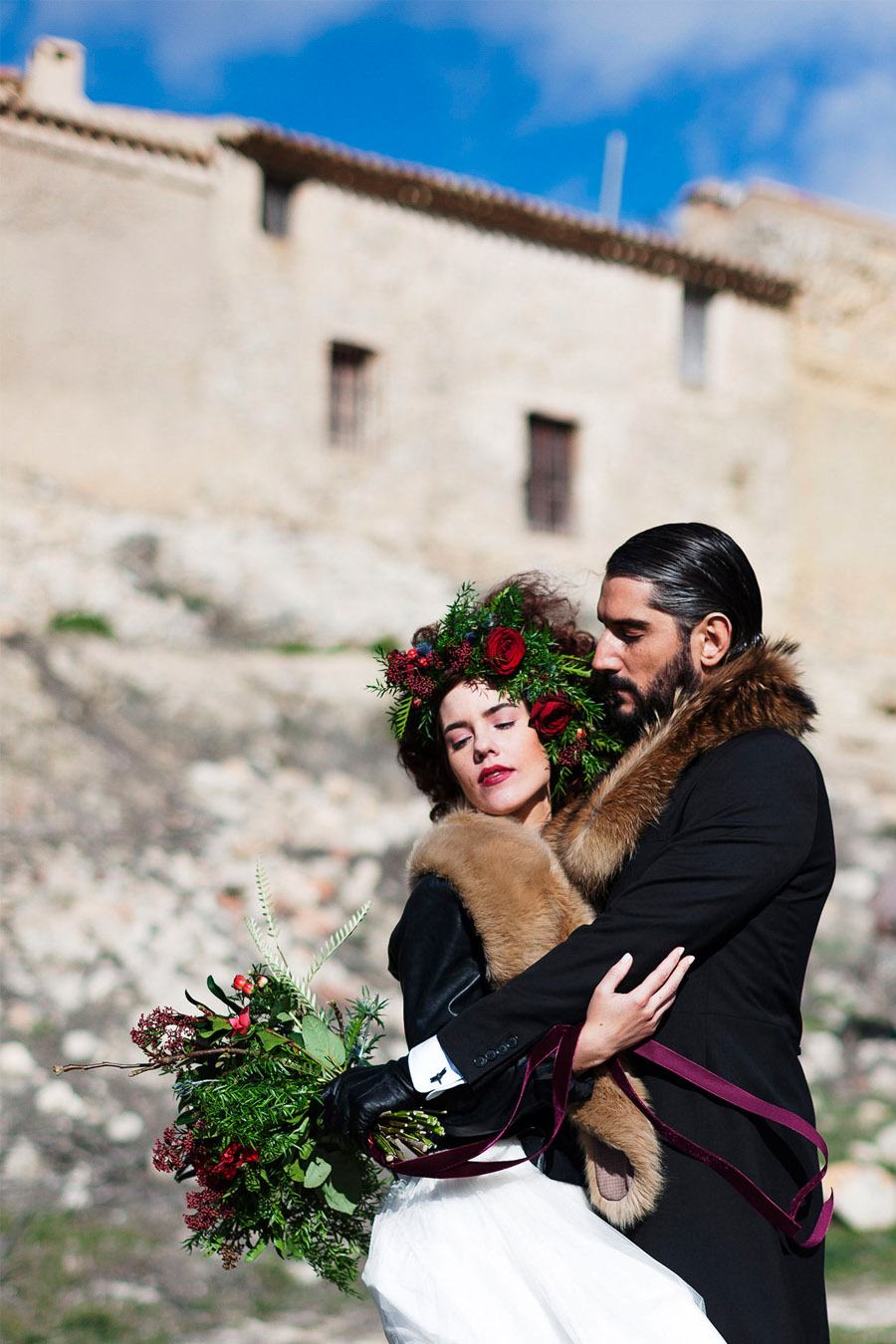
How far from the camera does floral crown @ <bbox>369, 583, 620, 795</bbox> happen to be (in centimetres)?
252

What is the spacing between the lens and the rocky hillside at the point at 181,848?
16.7 feet

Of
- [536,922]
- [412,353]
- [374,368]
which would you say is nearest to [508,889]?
[536,922]

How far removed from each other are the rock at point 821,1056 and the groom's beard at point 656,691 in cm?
531

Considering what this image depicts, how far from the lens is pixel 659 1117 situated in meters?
2.08

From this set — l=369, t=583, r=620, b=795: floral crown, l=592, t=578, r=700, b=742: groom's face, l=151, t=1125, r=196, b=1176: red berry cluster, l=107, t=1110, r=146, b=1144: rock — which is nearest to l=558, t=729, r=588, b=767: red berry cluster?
l=369, t=583, r=620, b=795: floral crown

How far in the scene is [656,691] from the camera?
237cm

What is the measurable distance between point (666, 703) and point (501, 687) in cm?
32

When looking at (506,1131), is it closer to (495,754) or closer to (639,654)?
(495,754)

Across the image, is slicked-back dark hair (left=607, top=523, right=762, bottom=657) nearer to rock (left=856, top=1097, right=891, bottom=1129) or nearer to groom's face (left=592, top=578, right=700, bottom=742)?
groom's face (left=592, top=578, right=700, bottom=742)

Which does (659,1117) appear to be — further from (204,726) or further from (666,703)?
(204,726)

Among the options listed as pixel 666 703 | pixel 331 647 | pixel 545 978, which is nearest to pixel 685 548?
pixel 666 703

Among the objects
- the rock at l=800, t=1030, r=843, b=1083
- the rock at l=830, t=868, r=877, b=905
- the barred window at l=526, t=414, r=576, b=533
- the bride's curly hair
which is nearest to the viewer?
the bride's curly hair

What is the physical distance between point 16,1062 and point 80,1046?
1.03ft

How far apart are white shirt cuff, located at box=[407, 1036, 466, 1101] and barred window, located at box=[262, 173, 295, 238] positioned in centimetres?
1447
